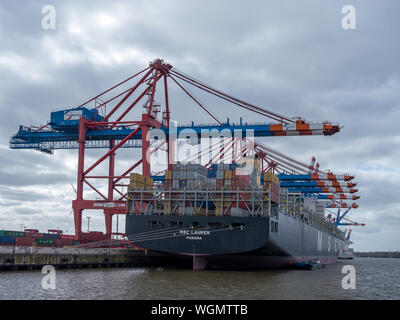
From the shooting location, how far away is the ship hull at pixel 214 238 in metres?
34.2

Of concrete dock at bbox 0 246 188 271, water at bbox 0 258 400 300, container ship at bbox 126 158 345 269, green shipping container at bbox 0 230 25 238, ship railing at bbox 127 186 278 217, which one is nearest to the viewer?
water at bbox 0 258 400 300

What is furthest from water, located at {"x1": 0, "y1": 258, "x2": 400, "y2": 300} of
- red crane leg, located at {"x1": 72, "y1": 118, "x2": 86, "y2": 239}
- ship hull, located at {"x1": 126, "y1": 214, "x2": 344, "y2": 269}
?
red crane leg, located at {"x1": 72, "y1": 118, "x2": 86, "y2": 239}

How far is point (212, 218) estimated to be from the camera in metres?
35.1

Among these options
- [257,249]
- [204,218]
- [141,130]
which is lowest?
[257,249]

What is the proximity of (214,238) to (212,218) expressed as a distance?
1521 mm

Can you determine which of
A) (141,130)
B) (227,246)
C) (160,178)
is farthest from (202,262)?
(160,178)

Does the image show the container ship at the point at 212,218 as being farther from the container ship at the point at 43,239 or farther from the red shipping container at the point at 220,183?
the container ship at the point at 43,239

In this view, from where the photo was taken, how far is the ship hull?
34.2m

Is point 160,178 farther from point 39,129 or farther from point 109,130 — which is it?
point 39,129

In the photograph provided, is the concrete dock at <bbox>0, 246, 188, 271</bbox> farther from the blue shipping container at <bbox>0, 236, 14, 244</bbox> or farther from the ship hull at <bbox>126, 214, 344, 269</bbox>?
the blue shipping container at <bbox>0, 236, 14, 244</bbox>

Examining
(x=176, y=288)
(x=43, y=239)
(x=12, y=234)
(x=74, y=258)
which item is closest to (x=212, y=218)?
(x=74, y=258)

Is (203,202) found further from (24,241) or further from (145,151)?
(24,241)
